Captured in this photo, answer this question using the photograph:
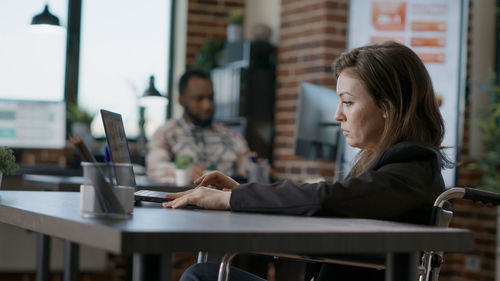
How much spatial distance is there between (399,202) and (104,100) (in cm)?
450

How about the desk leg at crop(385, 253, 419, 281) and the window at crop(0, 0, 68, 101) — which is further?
the window at crop(0, 0, 68, 101)

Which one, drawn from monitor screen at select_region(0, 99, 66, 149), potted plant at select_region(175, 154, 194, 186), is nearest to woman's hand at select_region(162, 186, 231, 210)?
potted plant at select_region(175, 154, 194, 186)

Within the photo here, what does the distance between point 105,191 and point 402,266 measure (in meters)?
0.49

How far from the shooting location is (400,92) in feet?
4.97

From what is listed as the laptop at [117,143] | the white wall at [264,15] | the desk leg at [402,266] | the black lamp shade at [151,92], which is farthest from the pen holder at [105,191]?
the white wall at [264,15]

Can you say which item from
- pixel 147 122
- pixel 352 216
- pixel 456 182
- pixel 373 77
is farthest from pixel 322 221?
pixel 147 122

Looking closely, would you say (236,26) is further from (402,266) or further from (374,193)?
(402,266)

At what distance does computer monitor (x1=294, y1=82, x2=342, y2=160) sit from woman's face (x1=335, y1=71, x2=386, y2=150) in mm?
1535

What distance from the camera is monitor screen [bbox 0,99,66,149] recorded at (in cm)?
491

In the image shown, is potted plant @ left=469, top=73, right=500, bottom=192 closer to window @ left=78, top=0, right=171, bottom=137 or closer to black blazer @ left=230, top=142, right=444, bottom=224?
window @ left=78, top=0, right=171, bottom=137

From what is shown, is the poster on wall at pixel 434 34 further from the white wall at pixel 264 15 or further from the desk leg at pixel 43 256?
the desk leg at pixel 43 256

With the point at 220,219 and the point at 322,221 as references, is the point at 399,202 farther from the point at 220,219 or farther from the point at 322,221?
the point at 220,219

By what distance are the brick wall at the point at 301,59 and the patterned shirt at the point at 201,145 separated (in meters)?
0.62

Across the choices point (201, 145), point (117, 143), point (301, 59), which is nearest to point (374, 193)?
point (117, 143)
